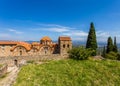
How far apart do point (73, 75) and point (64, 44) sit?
2464 centimetres

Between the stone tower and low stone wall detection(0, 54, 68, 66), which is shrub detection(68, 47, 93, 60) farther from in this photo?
the stone tower

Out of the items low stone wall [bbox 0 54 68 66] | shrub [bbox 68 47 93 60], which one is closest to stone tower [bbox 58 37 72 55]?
low stone wall [bbox 0 54 68 66]

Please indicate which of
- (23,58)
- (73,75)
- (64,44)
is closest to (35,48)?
(64,44)

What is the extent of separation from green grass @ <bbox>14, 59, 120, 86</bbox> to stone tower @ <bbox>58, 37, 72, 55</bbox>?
19839mm

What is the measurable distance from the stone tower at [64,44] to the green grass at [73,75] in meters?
19.8

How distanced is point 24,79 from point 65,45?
26312 millimetres

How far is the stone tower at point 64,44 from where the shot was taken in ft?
138

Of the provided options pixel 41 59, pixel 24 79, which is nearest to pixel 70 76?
pixel 24 79

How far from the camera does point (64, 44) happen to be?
4238 cm

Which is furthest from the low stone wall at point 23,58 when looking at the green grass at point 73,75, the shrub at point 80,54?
the green grass at point 73,75

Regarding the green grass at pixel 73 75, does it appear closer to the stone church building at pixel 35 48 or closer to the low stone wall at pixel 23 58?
the low stone wall at pixel 23 58

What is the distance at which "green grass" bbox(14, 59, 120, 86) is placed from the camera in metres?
16.4

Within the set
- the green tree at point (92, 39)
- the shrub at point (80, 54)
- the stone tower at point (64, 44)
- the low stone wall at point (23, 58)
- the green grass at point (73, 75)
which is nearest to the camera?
the green grass at point (73, 75)

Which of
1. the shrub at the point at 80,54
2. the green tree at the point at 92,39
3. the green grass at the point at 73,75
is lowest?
the green grass at the point at 73,75
